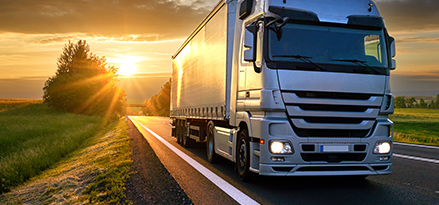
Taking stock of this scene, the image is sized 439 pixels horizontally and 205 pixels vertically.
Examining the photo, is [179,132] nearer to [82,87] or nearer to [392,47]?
[392,47]

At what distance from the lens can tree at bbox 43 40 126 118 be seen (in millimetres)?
62219

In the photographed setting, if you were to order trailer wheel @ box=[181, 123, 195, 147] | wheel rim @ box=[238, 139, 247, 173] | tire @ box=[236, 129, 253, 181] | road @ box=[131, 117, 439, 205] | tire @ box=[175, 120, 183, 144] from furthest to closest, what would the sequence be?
tire @ box=[175, 120, 183, 144], trailer wheel @ box=[181, 123, 195, 147], wheel rim @ box=[238, 139, 247, 173], tire @ box=[236, 129, 253, 181], road @ box=[131, 117, 439, 205]

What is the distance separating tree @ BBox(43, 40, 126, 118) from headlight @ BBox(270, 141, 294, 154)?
187ft

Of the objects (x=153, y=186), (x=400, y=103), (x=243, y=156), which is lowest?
(x=153, y=186)

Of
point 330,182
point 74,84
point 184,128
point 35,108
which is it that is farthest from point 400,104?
point 330,182

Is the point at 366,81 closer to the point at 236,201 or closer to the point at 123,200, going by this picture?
the point at 236,201

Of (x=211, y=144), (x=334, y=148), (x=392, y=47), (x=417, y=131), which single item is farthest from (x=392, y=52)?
(x=417, y=131)

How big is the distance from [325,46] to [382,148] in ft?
6.46

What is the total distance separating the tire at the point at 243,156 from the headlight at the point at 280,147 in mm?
876

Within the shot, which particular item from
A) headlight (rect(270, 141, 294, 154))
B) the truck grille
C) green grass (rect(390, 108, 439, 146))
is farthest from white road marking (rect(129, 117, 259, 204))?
green grass (rect(390, 108, 439, 146))

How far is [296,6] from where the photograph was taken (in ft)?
22.6

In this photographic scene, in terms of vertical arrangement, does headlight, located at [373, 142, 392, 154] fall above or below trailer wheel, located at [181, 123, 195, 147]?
above

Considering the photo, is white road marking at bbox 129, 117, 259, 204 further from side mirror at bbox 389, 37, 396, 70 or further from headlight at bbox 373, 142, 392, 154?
side mirror at bbox 389, 37, 396, 70

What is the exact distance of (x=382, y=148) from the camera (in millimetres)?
6797
